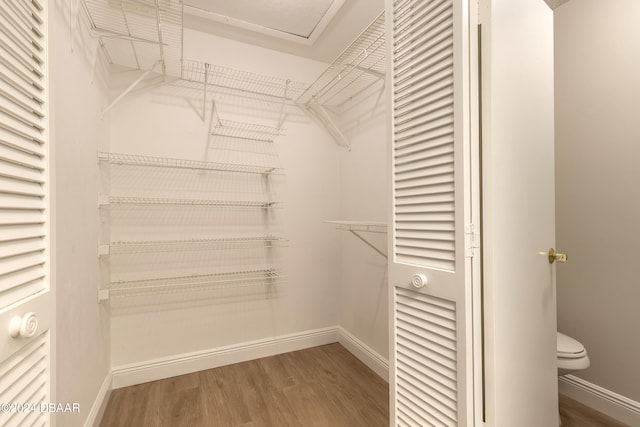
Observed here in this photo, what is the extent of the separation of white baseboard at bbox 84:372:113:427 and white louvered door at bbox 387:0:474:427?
1.63 metres

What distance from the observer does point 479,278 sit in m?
0.98

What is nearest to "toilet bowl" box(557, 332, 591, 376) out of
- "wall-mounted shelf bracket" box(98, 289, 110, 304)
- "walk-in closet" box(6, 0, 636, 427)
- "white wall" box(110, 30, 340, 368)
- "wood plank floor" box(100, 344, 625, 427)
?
"walk-in closet" box(6, 0, 636, 427)

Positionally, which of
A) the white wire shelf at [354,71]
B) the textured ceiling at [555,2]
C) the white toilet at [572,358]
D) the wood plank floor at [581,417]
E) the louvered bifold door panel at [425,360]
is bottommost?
the wood plank floor at [581,417]

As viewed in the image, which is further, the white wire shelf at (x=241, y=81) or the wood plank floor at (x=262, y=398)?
the white wire shelf at (x=241, y=81)

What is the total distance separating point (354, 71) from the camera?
2.24 m

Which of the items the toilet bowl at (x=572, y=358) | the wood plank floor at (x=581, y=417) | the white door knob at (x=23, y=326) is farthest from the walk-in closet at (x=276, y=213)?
the wood plank floor at (x=581, y=417)

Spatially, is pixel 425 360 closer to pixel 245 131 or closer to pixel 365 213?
pixel 365 213

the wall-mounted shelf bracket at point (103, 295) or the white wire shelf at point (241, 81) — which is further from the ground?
the white wire shelf at point (241, 81)

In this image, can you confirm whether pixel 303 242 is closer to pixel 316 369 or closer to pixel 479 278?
pixel 316 369

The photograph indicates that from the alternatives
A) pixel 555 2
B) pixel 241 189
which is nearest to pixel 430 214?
pixel 241 189

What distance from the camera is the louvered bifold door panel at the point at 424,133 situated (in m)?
0.99

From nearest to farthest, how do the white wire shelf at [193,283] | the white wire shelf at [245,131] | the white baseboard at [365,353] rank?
the white wire shelf at [193,283] < the white baseboard at [365,353] < the white wire shelf at [245,131]

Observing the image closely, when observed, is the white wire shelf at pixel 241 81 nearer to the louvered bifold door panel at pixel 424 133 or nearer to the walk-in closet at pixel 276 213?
the walk-in closet at pixel 276 213

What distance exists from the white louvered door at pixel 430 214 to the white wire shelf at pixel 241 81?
1.47 m
